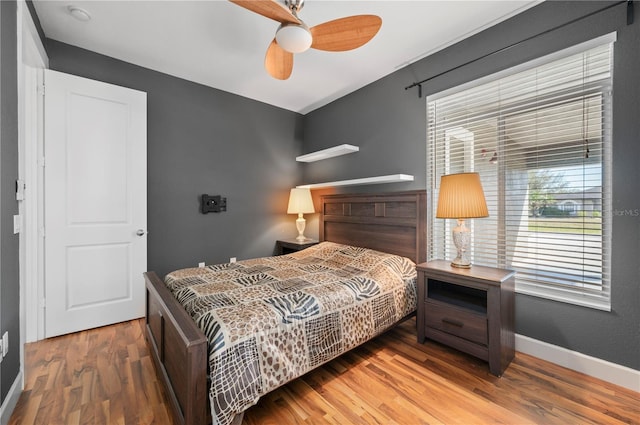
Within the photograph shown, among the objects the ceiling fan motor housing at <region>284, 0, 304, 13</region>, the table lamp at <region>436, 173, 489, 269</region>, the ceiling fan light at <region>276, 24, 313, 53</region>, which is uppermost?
the ceiling fan motor housing at <region>284, 0, 304, 13</region>

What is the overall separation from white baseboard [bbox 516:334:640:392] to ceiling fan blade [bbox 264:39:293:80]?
9.30 feet

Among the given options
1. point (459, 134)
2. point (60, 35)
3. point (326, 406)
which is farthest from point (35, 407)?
point (459, 134)

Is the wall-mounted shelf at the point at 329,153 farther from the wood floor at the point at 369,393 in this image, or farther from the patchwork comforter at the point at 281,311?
the wood floor at the point at 369,393

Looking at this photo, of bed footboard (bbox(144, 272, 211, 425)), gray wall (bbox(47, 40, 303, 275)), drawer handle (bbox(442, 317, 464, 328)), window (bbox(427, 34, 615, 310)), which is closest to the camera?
bed footboard (bbox(144, 272, 211, 425))

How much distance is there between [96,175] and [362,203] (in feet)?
8.85

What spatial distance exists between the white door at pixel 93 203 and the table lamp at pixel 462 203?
2899 millimetres

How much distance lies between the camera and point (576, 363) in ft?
6.35

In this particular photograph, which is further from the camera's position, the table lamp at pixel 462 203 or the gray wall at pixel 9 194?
the table lamp at pixel 462 203

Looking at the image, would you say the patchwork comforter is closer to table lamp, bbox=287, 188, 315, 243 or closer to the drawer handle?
the drawer handle

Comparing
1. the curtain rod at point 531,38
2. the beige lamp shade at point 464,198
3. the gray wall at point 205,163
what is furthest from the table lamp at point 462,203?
the gray wall at point 205,163

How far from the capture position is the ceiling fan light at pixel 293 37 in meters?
1.75

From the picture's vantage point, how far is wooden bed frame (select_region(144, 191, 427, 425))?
126cm

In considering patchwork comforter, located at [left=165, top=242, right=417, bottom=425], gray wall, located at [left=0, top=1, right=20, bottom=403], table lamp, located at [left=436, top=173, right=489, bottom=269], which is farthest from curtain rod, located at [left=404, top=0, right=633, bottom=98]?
gray wall, located at [left=0, top=1, right=20, bottom=403]

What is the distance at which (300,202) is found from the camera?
3867 mm
